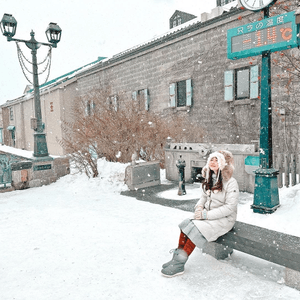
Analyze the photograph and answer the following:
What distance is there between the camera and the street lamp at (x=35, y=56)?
8839mm

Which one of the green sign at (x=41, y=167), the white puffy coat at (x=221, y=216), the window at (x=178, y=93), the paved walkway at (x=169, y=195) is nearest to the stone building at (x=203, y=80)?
the window at (x=178, y=93)

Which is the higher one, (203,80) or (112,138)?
(203,80)

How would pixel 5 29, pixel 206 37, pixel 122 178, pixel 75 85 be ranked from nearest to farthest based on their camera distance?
pixel 122 178, pixel 5 29, pixel 206 37, pixel 75 85

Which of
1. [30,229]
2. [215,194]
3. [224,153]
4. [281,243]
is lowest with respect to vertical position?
[30,229]

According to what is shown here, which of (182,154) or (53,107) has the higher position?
(53,107)

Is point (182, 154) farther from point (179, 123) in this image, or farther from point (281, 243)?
point (281, 243)

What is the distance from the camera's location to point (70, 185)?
8492mm

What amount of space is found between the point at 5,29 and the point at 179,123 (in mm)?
6760

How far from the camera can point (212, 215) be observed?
3174mm

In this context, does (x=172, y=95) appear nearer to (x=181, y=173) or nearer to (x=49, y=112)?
(x=181, y=173)

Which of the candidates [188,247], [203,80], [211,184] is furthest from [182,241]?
[203,80]

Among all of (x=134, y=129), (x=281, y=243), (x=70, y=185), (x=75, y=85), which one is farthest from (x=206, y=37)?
(x=75, y=85)

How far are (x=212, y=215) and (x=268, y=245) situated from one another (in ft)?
2.08

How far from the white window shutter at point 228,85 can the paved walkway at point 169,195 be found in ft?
15.6
